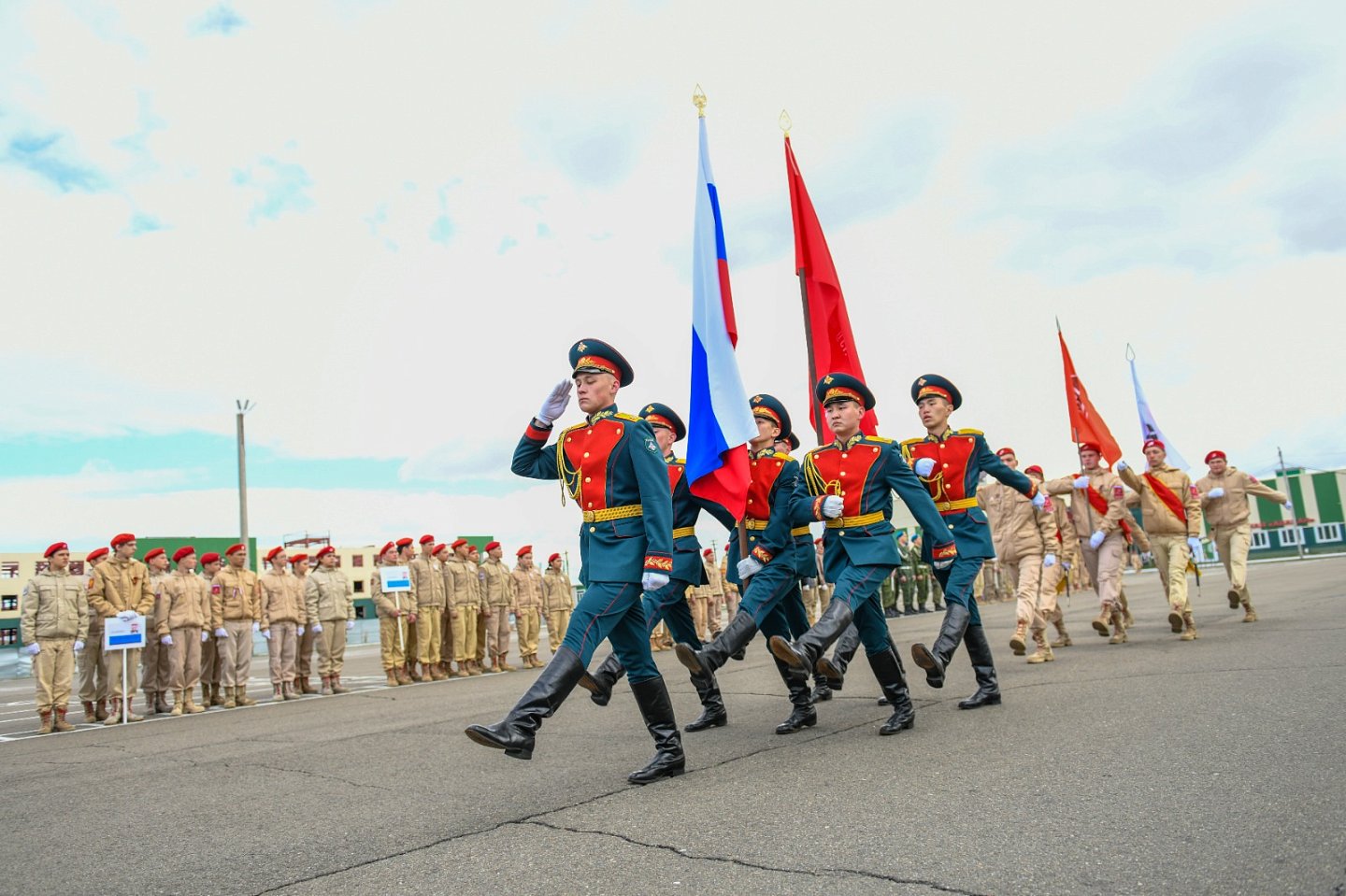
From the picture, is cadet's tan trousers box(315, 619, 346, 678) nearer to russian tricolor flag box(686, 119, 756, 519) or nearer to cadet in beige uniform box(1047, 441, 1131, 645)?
russian tricolor flag box(686, 119, 756, 519)

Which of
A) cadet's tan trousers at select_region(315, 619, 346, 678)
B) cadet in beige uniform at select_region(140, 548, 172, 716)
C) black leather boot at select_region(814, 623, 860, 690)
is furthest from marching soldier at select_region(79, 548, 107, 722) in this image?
black leather boot at select_region(814, 623, 860, 690)

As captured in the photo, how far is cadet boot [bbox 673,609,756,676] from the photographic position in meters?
5.40

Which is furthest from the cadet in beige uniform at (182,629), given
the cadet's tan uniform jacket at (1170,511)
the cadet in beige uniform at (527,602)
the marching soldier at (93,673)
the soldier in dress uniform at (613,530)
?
the cadet's tan uniform jacket at (1170,511)

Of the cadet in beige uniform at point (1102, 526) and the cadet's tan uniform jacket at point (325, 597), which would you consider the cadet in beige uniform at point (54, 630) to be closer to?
the cadet's tan uniform jacket at point (325, 597)

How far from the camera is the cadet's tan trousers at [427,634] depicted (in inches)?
557

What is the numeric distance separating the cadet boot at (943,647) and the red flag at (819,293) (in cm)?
285

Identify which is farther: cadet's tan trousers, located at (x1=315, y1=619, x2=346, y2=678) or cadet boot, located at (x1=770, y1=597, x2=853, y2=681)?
cadet's tan trousers, located at (x1=315, y1=619, x2=346, y2=678)

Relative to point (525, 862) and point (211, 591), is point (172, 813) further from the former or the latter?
point (211, 591)

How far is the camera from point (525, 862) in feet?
11.5

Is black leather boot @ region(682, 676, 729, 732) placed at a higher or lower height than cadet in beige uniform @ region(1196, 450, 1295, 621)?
lower

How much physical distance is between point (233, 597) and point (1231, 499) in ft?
42.1

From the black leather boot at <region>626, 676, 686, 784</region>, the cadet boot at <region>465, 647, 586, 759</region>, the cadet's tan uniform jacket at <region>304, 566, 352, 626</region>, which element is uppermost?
the cadet's tan uniform jacket at <region>304, 566, 352, 626</region>

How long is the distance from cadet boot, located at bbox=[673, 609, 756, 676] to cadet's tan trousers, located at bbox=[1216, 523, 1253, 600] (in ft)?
27.0

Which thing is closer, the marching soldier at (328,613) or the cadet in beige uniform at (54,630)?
the cadet in beige uniform at (54,630)
